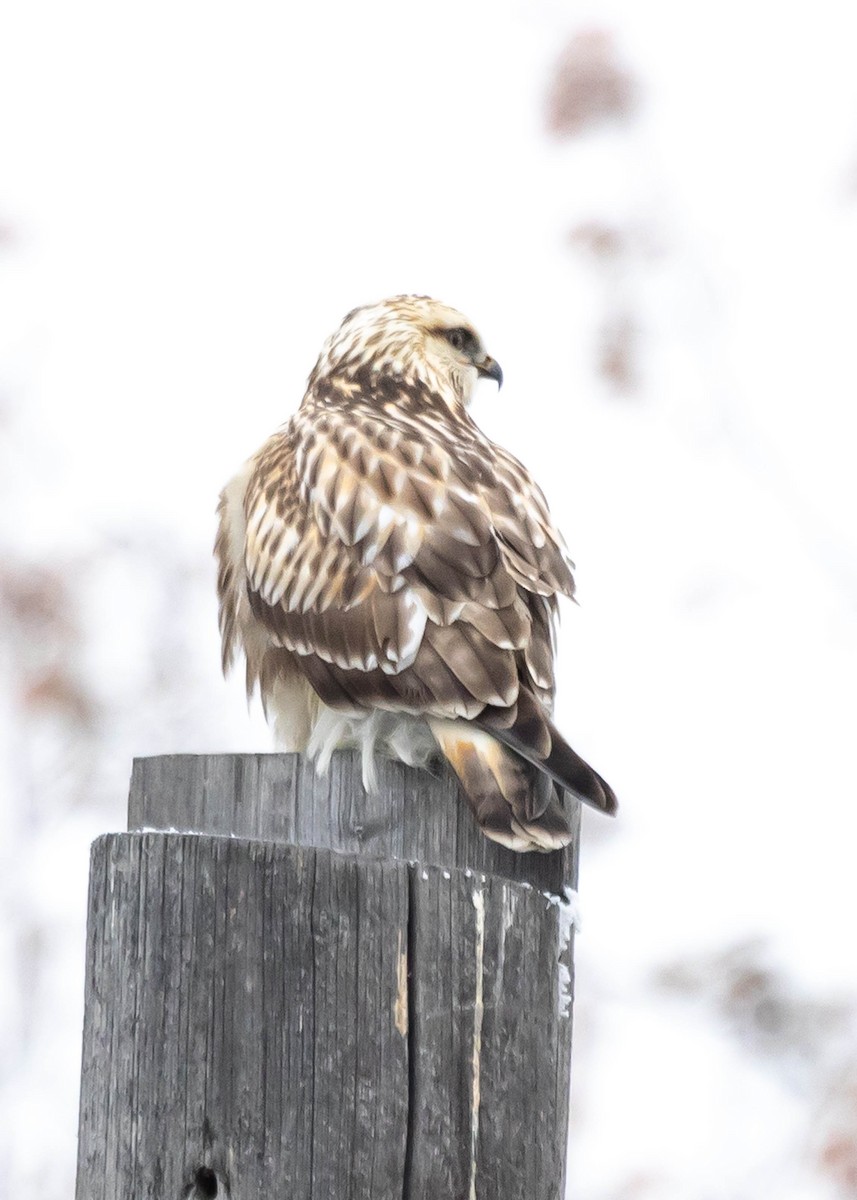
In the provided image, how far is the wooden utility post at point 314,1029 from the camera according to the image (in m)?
2.19

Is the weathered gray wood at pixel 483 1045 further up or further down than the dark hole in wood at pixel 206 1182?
further up

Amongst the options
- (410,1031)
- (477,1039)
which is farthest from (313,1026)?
(477,1039)

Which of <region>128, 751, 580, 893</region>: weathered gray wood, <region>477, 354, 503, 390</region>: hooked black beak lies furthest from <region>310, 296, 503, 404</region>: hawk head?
<region>128, 751, 580, 893</region>: weathered gray wood

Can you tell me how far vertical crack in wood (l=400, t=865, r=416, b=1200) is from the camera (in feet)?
7.18

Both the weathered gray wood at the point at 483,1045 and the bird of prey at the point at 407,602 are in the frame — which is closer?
the weathered gray wood at the point at 483,1045

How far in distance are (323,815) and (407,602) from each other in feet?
2.25

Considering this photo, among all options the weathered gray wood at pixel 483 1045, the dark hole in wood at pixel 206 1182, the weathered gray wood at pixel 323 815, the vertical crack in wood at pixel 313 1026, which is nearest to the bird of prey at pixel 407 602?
the weathered gray wood at pixel 323 815

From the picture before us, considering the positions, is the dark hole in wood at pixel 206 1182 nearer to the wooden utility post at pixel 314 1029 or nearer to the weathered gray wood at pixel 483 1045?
the wooden utility post at pixel 314 1029

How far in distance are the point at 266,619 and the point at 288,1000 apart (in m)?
1.55

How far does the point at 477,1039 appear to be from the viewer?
2271 millimetres

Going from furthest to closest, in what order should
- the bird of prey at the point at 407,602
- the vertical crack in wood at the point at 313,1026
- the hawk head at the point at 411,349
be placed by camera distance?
the hawk head at the point at 411,349 < the bird of prey at the point at 407,602 < the vertical crack in wood at the point at 313,1026

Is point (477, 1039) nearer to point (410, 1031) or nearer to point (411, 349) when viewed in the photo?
point (410, 1031)

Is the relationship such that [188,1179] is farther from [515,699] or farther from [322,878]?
[515,699]

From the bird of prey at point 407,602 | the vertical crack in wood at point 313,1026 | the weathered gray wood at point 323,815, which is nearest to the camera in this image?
the vertical crack in wood at point 313,1026
